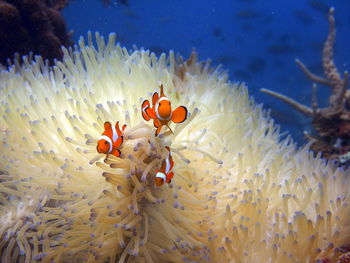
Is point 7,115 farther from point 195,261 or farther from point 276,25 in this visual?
point 276,25

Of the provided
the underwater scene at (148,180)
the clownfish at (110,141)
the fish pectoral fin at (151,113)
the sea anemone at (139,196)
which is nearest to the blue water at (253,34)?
the underwater scene at (148,180)

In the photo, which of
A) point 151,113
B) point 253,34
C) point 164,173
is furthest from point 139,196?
point 253,34

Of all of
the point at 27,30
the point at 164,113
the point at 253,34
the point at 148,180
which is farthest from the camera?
the point at 253,34

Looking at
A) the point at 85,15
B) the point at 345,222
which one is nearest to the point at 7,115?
the point at 345,222

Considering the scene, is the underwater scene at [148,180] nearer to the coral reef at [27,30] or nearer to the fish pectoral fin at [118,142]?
the fish pectoral fin at [118,142]

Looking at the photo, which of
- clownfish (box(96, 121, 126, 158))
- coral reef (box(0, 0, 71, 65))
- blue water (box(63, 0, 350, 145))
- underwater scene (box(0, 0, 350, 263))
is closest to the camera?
clownfish (box(96, 121, 126, 158))

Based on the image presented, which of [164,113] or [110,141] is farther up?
[164,113]

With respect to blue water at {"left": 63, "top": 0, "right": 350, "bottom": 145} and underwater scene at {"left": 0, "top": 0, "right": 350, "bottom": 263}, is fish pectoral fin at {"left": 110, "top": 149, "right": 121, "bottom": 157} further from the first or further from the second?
blue water at {"left": 63, "top": 0, "right": 350, "bottom": 145}

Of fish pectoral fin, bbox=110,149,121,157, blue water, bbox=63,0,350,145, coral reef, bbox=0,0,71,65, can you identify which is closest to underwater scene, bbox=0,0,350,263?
fish pectoral fin, bbox=110,149,121,157

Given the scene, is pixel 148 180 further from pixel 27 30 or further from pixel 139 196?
pixel 27 30
